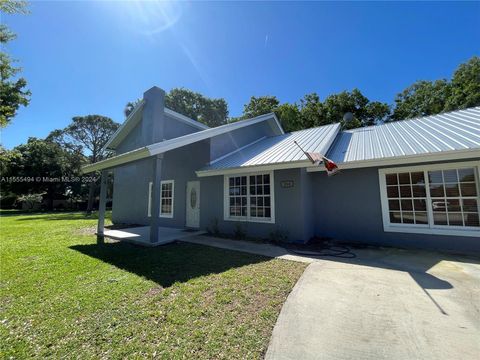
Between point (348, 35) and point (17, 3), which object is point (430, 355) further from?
point (348, 35)

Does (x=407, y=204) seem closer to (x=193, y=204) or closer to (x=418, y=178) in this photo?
(x=418, y=178)

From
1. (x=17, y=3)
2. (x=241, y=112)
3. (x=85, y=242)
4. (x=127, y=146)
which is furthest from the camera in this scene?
(x=241, y=112)

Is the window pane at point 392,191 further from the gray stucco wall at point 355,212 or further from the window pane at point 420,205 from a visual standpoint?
the window pane at point 420,205

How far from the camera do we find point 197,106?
1339 inches

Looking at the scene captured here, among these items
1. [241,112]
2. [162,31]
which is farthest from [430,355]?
[241,112]

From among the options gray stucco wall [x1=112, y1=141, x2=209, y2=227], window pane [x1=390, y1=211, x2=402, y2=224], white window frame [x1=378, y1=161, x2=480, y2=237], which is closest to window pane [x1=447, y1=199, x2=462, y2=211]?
white window frame [x1=378, y1=161, x2=480, y2=237]

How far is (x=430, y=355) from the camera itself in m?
2.46

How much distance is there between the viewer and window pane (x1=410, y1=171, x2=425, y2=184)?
7.11 meters

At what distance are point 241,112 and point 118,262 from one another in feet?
86.3

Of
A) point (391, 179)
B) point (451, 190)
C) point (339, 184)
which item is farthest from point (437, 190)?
point (339, 184)

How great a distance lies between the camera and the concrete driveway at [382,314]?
8.45 ft

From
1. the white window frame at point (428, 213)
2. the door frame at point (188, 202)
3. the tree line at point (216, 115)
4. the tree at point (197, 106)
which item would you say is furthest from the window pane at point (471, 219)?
the tree at point (197, 106)

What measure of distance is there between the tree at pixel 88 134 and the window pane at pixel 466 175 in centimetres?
3914

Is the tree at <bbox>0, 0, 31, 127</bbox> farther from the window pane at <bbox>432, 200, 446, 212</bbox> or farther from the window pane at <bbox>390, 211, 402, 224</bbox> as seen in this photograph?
the window pane at <bbox>432, 200, 446, 212</bbox>
